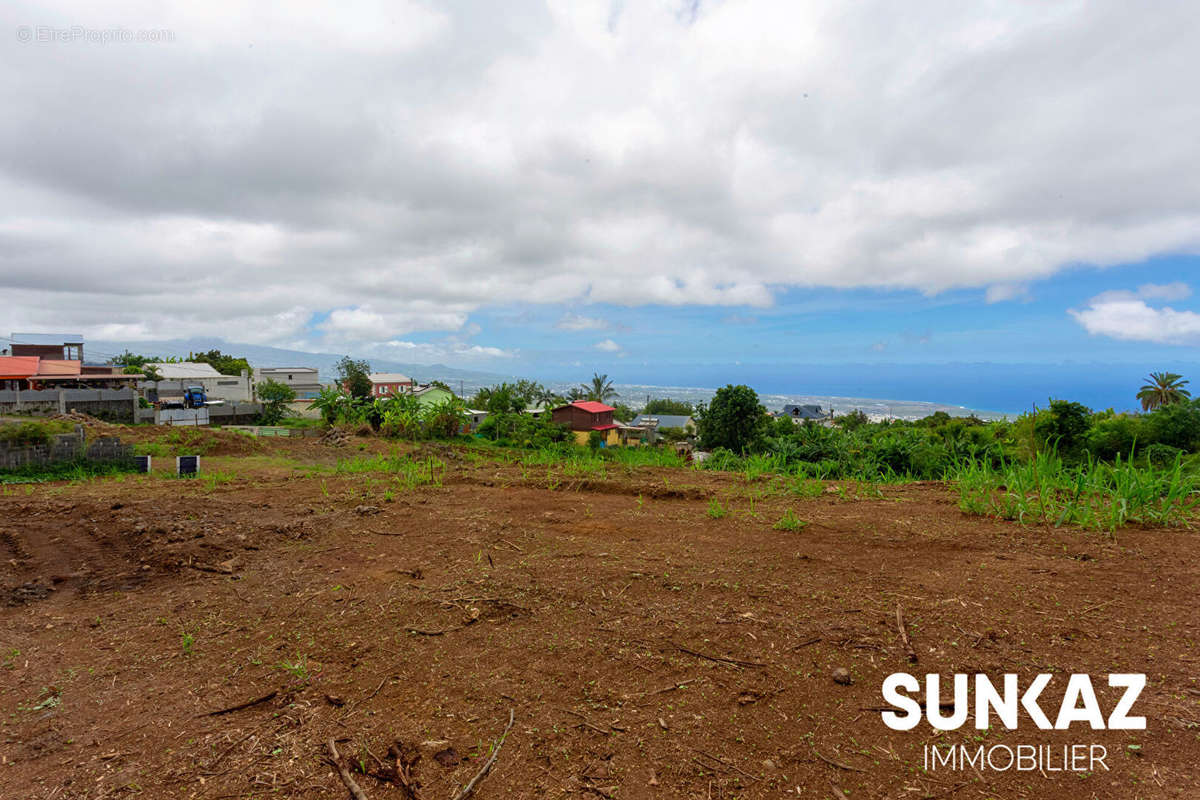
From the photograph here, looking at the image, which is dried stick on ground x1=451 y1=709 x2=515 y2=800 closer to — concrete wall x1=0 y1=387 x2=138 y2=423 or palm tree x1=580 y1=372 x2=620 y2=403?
concrete wall x1=0 y1=387 x2=138 y2=423

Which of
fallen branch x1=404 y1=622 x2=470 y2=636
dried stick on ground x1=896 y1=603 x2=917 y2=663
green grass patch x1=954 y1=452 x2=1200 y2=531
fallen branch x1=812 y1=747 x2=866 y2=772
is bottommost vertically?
fallen branch x1=404 y1=622 x2=470 y2=636

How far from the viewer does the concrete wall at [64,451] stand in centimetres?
1022

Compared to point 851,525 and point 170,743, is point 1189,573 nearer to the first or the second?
point 851,525

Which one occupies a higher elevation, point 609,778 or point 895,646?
point 895,646

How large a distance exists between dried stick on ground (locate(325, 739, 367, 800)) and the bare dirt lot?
0.03 metres

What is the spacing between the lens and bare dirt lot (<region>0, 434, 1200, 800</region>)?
6.22 ft

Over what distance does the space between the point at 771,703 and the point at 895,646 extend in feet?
2.53

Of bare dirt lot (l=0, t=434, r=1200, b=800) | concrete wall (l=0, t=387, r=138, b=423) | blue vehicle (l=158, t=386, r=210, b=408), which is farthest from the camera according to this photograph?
blue vehicle (l=158, t=386, r=210, b=408)

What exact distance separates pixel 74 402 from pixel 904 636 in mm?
29946

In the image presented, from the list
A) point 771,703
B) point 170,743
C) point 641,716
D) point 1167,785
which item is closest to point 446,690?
point 641,716

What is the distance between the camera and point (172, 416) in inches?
1083

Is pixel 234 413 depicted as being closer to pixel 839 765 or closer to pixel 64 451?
pixel 64 451

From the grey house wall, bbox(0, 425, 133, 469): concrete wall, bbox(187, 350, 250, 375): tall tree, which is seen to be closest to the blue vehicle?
the grey house wall

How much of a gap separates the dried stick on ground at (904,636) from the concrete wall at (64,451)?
14.3 meters
